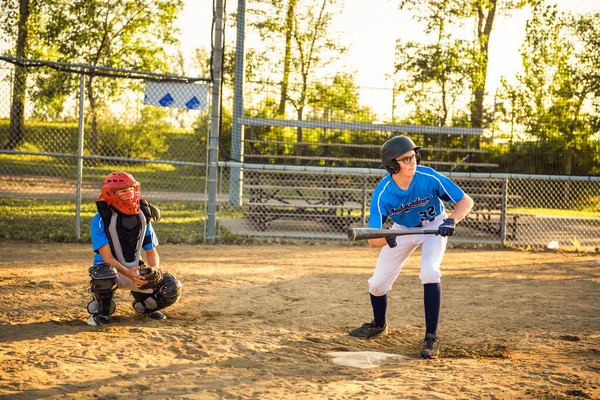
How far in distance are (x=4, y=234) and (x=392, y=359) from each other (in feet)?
24.6

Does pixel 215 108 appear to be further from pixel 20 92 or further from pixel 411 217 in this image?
pixel 411 217

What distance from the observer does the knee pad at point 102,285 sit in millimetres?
5047

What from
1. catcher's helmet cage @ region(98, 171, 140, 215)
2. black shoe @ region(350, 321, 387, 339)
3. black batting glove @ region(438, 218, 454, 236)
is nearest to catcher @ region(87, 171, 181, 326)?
catcher's helmet cage @ region(98, 171, 140, 215)

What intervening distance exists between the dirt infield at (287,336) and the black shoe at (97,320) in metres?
0.06

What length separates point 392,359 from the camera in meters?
4.52

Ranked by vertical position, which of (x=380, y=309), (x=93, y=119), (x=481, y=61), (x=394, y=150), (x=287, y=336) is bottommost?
(x=287, y=336)

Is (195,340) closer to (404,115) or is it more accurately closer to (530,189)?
(404,115)

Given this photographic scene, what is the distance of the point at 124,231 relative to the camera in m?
Answer: 5.20

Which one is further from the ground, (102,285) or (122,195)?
(122,195)

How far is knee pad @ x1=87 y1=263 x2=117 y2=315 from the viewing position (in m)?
5.05

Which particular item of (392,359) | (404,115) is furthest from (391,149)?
(404,115)

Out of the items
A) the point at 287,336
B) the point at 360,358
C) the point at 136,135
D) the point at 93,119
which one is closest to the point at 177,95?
the point at 287,336

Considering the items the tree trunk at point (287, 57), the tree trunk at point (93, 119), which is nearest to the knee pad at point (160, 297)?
the tree trunk at point (93, 119)

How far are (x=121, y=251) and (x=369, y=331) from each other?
210 centimetres
